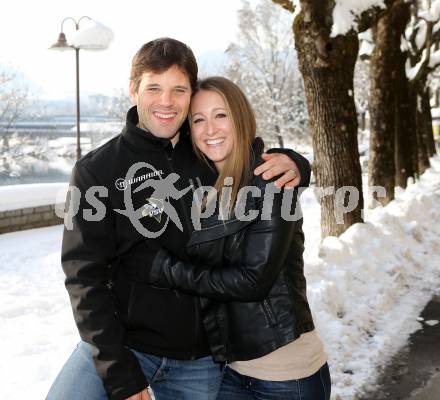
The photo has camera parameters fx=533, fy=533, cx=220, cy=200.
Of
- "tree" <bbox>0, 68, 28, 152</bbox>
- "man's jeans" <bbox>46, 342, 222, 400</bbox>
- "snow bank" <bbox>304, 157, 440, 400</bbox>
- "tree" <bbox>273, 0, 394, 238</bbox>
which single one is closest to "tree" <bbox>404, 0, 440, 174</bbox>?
"tree" <bbox>273, 0, 394, 238</bbox>

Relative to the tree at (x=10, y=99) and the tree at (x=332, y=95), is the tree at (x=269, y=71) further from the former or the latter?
the tree at (x=332, y=95)

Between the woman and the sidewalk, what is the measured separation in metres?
2.04

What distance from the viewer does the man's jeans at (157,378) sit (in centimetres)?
217

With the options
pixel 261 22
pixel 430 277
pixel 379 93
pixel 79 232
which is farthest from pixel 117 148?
pixel 261 22

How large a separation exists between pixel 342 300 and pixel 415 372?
1195mm

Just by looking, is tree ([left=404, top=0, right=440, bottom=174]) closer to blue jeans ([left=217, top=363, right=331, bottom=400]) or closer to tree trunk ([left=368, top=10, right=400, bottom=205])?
tree trunk ([left=368, top=10, right=400, bottom=205])

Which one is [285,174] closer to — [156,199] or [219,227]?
[219,227]

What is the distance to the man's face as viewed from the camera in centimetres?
237

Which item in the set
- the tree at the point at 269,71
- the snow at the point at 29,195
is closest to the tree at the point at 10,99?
the tree at the point at 269,71

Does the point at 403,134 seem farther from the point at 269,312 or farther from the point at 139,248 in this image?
the point at 139,248

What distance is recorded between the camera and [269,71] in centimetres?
3981

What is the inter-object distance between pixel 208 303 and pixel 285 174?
66 cm

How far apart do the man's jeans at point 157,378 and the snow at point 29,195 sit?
9.68 metres

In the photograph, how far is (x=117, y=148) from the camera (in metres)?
2.32
